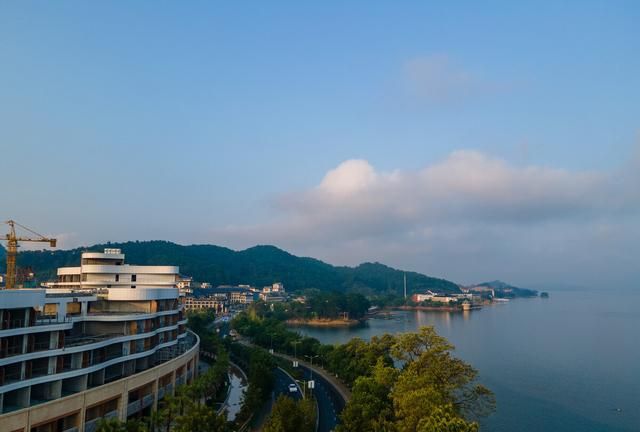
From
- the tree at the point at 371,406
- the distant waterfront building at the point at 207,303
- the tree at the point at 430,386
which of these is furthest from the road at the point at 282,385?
the distant waterfront building at the point at 207,303

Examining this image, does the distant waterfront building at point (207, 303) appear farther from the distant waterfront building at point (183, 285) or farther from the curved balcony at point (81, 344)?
the curved balcony at point (81, 344)

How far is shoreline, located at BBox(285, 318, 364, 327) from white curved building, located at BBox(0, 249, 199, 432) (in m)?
84.5

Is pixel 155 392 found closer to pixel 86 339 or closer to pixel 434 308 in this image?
pixel 86 339

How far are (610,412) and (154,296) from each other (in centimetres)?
4211

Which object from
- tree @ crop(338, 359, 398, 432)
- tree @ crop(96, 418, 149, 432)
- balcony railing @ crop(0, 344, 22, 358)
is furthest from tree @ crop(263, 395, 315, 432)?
balcony railing @ crop(0, 344, 22, 358)

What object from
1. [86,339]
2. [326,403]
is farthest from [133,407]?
[326,403]

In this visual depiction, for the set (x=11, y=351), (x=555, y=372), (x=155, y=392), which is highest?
(x=11, y=351)

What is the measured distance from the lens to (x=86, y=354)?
28.4m

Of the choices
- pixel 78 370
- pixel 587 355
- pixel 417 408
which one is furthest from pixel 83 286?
pixel 587 355

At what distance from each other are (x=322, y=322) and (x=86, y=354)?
10522 cm

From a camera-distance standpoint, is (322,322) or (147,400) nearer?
(147,400)

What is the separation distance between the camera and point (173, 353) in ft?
133

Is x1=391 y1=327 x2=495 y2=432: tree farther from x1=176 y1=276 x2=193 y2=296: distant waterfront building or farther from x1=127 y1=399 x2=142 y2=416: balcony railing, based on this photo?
x1=176 y1=276 x2=193 y2=296: distant waterfront building

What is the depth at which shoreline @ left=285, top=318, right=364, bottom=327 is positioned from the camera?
127 meters
